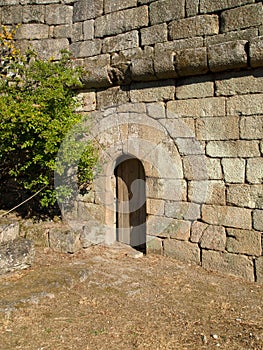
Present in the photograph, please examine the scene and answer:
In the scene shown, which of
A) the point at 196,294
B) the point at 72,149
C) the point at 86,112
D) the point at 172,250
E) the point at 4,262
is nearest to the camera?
the point at 196,294

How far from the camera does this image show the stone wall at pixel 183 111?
15.7ft

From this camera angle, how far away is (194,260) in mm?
5332

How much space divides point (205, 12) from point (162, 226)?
3.06 metres

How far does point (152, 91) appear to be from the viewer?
5.59 m

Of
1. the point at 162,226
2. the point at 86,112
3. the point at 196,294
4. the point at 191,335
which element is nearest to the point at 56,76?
the point at 86,112

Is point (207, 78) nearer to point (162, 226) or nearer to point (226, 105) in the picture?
point (226, 105)

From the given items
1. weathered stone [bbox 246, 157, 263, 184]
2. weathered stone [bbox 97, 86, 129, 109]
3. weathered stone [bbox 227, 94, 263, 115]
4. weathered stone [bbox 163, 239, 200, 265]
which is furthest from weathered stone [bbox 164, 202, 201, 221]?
weathered stone [bbox 97, 86, 129, 109]

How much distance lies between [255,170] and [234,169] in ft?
0.90

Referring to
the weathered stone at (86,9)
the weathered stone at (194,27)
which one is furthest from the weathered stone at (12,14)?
the weathered stone at (194,27)

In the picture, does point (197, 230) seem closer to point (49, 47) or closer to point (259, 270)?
point (259, 270)

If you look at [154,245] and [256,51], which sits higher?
[256,51]

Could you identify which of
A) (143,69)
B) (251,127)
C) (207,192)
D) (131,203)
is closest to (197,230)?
(207,192)

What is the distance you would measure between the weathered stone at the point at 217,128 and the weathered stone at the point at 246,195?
0.66m

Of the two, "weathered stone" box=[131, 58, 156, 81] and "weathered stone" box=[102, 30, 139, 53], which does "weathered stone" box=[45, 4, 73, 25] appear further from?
"weathered stone" box=[131, 58, 156, 81]
